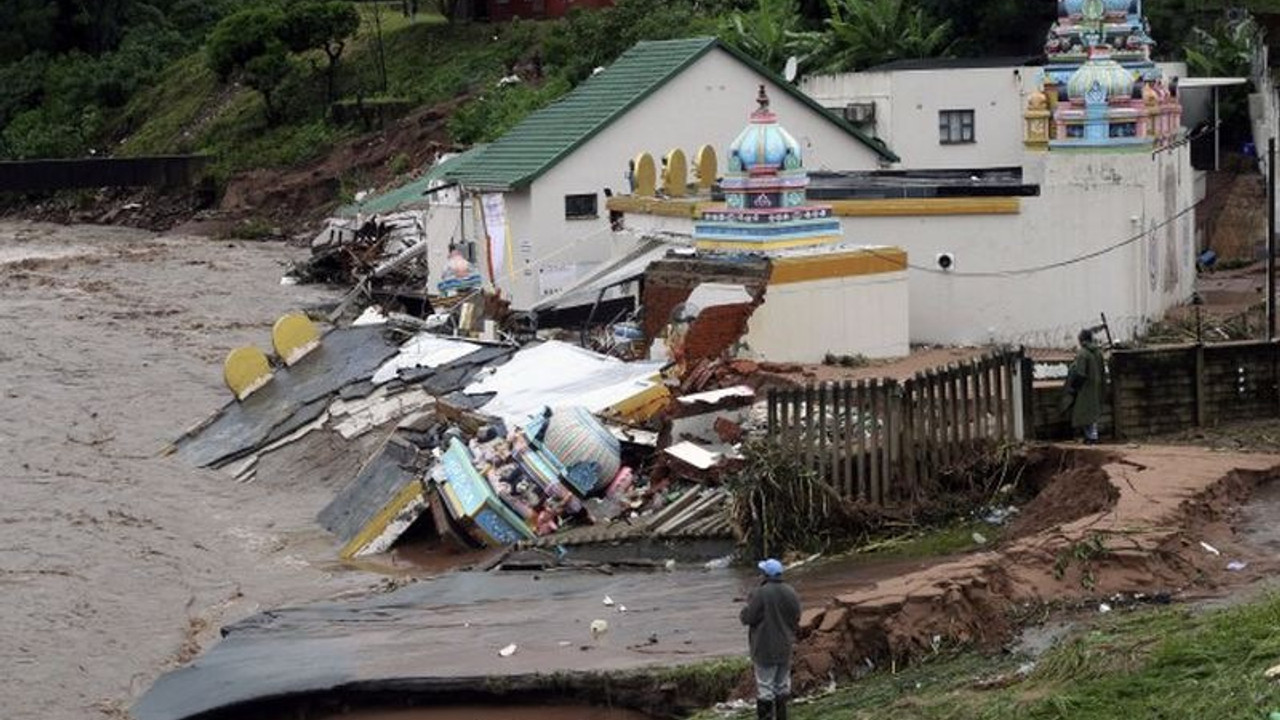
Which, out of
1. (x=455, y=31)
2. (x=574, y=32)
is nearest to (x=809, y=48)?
(x=574, y=32)

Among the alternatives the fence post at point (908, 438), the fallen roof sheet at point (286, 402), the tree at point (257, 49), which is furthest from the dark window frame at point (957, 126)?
the tree at point (257, 49)

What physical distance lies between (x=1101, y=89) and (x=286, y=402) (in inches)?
468

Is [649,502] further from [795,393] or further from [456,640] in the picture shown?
[456,640]

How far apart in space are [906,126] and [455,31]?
33.8 m

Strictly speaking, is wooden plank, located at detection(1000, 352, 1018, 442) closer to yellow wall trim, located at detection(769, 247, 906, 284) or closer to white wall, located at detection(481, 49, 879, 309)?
yellow wall trim, located at detection(769, 247, 906, 284)

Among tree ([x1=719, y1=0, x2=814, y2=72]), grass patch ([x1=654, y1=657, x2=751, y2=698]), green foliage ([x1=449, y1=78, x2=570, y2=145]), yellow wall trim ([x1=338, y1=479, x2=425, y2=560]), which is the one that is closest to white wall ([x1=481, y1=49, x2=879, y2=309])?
yellow wall trim ([x1=338, y1=479, x2=425, y2=560])

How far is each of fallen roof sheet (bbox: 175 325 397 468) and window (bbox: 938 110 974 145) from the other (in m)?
14.4

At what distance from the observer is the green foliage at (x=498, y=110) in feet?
180

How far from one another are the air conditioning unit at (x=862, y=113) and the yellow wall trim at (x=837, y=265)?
15598 mm

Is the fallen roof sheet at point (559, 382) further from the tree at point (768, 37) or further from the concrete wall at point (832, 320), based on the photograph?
the tree at point (768, 37)

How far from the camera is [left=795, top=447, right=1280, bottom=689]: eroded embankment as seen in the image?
605 inches

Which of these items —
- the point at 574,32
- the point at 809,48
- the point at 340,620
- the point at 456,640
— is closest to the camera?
the point at 456,640

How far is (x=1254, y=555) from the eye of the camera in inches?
667

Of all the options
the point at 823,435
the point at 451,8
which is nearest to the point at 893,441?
the point at 823,435
